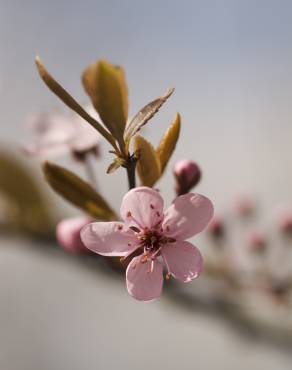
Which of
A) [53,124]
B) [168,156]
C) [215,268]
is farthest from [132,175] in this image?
[215,268]

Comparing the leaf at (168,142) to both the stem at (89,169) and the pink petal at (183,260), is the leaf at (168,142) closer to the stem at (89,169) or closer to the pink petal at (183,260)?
the pink petal at (183,260)

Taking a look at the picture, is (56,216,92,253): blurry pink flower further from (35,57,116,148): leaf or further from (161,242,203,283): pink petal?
(35,57,116,148): leaf

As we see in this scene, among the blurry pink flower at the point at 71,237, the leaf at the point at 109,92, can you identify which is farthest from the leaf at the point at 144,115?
the blurry pink flower at the point at 71,237

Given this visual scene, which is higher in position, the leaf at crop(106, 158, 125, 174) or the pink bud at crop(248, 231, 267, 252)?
the pink bud at crop(248, 231, 267, 252)

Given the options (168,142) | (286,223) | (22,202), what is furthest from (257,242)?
(168,142)

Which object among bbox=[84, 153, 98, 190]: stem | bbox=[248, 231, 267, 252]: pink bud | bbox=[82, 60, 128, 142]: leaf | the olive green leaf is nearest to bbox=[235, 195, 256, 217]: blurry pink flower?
bbox=[248, 231, 267, 252]: pink bud

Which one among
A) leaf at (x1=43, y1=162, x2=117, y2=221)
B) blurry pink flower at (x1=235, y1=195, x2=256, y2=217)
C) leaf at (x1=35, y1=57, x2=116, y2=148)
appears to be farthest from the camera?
blurry pink flower at (x1=235, y1=195, x2=256, y2=217)

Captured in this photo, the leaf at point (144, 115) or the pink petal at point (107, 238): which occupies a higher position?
the leaf at point (144, 115)
